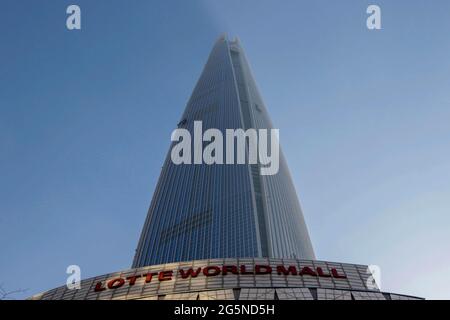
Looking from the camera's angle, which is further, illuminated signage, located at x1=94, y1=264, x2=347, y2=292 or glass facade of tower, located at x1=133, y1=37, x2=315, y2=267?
glass facade of tower, located at x1=133, y1=37, x2=315, y2=267

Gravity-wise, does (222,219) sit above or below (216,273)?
above

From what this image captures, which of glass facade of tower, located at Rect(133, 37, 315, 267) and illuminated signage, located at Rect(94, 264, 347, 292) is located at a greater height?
glass facade of tower, located at Rect(133, 37, 315, 267)

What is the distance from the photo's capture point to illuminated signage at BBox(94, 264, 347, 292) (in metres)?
58.9

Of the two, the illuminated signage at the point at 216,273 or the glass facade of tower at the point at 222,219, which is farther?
the glass facade of tower at the point at 222,219

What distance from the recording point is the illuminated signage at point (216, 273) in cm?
5888

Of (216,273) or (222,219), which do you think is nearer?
(216,273)

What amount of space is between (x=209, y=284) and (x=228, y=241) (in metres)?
103

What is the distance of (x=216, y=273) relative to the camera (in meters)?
58.8

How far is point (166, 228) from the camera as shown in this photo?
178 meters

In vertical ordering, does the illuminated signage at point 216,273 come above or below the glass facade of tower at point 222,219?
below
